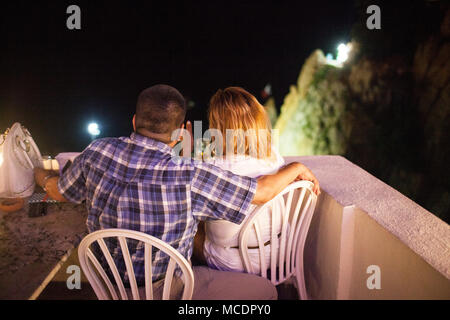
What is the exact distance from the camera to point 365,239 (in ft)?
4.59

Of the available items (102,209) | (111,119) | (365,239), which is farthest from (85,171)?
(111,119)

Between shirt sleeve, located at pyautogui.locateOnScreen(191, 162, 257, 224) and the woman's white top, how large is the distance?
0.18 meters

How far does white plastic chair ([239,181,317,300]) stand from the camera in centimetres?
128

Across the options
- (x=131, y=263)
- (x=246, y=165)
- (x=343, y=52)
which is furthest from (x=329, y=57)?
(x=131, y=263)

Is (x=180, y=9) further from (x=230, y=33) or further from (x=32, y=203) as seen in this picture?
(x=32, y=203)

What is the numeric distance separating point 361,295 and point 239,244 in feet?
2.05

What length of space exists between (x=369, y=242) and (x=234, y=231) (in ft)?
1.82

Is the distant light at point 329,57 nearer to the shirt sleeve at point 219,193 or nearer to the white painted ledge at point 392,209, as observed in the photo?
the white painted ledge at point 392,209

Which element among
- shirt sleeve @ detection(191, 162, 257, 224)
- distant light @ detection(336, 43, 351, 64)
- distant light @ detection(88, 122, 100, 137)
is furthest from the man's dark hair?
distant light @ detection(88, 122, 100, 137)

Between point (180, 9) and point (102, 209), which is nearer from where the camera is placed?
point (102, 209)

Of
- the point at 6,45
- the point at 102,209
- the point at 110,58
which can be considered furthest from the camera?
the point at 110,58

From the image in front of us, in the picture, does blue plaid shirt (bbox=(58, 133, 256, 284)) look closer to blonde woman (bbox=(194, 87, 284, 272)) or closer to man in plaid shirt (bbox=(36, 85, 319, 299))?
man in plaid shirt (bbox=(36, 85, 319, 299))

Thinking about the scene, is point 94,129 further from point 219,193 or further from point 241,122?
point 219,193
